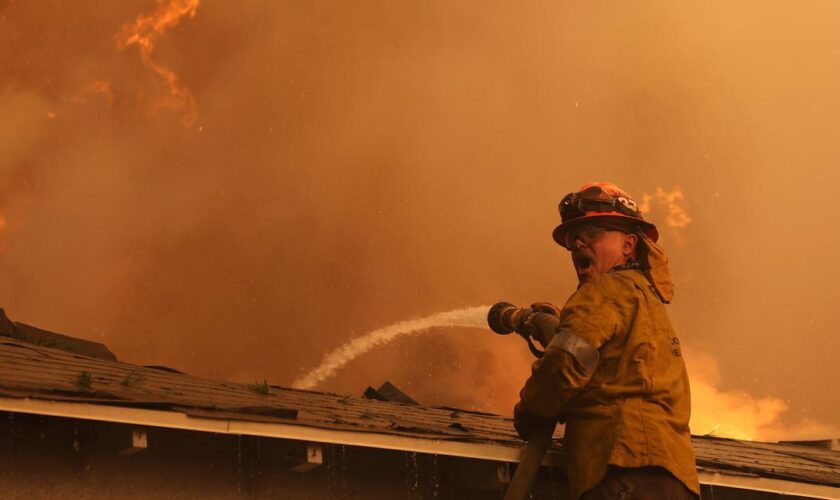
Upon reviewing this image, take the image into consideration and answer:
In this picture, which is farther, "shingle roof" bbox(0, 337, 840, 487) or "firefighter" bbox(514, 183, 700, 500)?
"shingle roof" bbox(0, 337, 840, 487)

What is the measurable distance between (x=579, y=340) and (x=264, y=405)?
189 centimetres

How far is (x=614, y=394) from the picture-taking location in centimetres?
A: 403

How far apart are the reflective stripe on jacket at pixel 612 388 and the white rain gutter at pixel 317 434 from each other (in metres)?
0.56

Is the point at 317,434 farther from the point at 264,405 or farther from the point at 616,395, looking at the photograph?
the point at 616,395

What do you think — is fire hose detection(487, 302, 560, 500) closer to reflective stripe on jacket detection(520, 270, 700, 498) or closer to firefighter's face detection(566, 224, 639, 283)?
reflective stripe on jacket detection(520, 270, 700, 498)

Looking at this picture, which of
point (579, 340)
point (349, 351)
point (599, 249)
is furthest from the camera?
point (349, 351)

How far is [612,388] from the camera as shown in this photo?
4039 millimetres

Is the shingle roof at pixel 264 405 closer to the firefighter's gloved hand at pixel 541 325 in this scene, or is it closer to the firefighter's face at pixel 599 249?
the firefighter's gloved hand at pixel 541 325

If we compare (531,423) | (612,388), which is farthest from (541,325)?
(612,388)

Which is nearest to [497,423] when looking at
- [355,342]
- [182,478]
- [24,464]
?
[182,478]

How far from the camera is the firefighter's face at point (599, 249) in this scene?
4621 mm

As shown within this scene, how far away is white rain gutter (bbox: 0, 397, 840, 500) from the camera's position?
386 cm

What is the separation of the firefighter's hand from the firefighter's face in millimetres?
756

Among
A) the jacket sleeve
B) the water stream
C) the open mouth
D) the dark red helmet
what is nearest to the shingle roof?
the jacket sleeve
